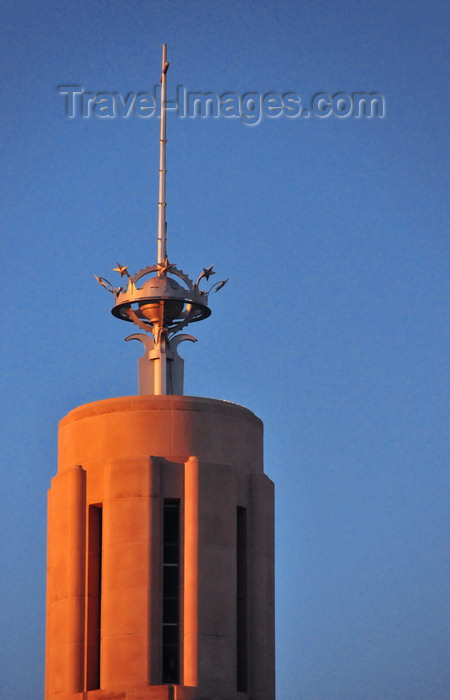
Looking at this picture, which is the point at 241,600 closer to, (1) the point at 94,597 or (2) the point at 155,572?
(2) the point at 155,572

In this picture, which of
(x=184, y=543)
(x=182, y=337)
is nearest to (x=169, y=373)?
(x=182, y=337)

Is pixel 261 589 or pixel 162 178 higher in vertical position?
pixel 162 178

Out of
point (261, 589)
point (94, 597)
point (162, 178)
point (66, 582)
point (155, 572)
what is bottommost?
point (94, 597)

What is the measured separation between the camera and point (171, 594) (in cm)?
7369

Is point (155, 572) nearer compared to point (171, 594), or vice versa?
point (155, 572)

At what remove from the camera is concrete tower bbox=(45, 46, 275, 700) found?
2857 inches

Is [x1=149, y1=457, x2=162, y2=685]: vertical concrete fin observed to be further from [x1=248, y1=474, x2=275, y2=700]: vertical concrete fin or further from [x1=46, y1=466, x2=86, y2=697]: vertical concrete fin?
[x1=248, y1=474, x2=275, y2=700]: vertical concrete fin

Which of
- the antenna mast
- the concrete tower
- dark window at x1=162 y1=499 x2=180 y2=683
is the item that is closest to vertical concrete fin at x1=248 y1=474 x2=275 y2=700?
the concrete tower

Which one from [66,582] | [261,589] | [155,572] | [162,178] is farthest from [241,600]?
[162,178]

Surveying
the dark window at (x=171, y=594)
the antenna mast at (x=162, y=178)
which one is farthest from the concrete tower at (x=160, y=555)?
the antenna mast at (x=162, y=178)

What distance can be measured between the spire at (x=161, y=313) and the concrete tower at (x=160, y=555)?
2.82 feet

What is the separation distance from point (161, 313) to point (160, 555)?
29.4 ft

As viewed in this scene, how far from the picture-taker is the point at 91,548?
2943 inches

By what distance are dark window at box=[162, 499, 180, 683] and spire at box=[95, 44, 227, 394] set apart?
4935 millimetres
